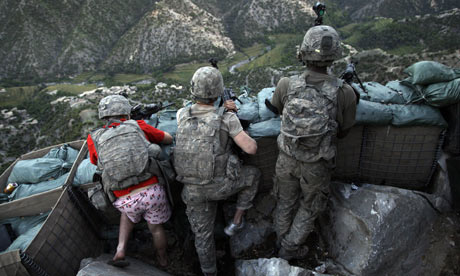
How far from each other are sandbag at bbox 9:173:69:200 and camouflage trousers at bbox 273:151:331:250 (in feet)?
8.79

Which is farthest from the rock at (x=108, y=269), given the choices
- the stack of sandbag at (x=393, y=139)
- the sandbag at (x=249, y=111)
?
the stack of sandbag at (x=393, y=139)

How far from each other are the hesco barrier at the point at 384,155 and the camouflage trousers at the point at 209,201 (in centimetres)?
42

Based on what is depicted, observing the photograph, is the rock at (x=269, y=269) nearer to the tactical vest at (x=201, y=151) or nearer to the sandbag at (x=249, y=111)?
the tactical vest at (x=201, y=151)

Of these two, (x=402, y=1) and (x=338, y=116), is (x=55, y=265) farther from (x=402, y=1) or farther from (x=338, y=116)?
(x=402, y=1)

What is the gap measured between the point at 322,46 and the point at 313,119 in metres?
0.68

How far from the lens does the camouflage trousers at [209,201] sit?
276cm

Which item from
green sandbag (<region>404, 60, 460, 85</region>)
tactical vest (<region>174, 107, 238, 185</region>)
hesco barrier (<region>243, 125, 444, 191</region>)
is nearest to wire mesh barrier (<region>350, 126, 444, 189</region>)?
hesco barrier (<region>243, 125, 444, 191</region>)

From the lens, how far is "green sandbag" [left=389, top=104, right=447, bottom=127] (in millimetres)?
3141

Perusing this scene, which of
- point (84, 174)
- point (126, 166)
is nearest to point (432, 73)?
→ point (126, 166)

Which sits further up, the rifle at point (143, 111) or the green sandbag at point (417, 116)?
the rifle at point (143, 111)

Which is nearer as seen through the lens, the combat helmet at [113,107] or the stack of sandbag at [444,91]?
the combat helmet at [113,107]

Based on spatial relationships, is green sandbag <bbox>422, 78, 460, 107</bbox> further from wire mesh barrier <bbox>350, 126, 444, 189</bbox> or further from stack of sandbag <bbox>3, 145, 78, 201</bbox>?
stack of sandbag <bbox>3, 145, 78, 201</bbox>

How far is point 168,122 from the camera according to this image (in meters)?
3.75

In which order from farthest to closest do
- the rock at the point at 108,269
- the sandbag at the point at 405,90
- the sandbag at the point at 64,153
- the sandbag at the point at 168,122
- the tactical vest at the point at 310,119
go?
1. the sandbag at the point at 64,153
2. the sandbag at the point at 168,122
3. the sandbag at the point at 405,90
4. the tactical vest at the point at 310,119
5. the rock at the point at 108,269
